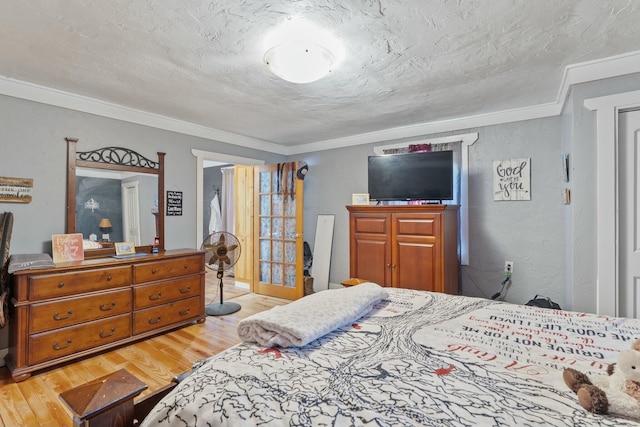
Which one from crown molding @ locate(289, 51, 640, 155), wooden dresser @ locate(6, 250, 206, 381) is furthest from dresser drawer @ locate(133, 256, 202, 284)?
crown molding @ locate(289, 51, 640, 155)

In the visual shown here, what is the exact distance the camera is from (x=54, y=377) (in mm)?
2236

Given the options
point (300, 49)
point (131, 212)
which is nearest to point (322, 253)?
point (131, 212)

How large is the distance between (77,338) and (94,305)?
257 mm

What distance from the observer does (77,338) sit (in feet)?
8.00

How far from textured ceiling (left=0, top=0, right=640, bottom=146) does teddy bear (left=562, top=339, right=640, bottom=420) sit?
63.5 inches

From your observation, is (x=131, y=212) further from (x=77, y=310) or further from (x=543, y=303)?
(x=543, y=303)

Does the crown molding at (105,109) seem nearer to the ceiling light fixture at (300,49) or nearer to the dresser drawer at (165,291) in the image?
the dresser drawer at (165,291)

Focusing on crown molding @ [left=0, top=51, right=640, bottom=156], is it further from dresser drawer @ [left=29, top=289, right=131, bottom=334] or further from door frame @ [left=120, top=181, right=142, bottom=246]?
dresser drawer @ [left=29, top=289, right=131, bottom=334]

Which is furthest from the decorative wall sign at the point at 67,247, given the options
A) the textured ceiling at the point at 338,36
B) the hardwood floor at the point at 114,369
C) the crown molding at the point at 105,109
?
the textured ceiling at the point at 338,36

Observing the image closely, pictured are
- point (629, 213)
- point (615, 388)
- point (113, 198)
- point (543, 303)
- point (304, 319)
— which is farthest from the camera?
point (113, 198)

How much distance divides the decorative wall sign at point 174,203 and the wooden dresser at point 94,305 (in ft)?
1.77

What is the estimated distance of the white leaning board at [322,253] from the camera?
4488mm

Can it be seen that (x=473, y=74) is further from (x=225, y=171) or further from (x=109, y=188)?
(x=225, y=171)

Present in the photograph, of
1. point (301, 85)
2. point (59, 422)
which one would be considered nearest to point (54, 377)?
point (59, 422)
